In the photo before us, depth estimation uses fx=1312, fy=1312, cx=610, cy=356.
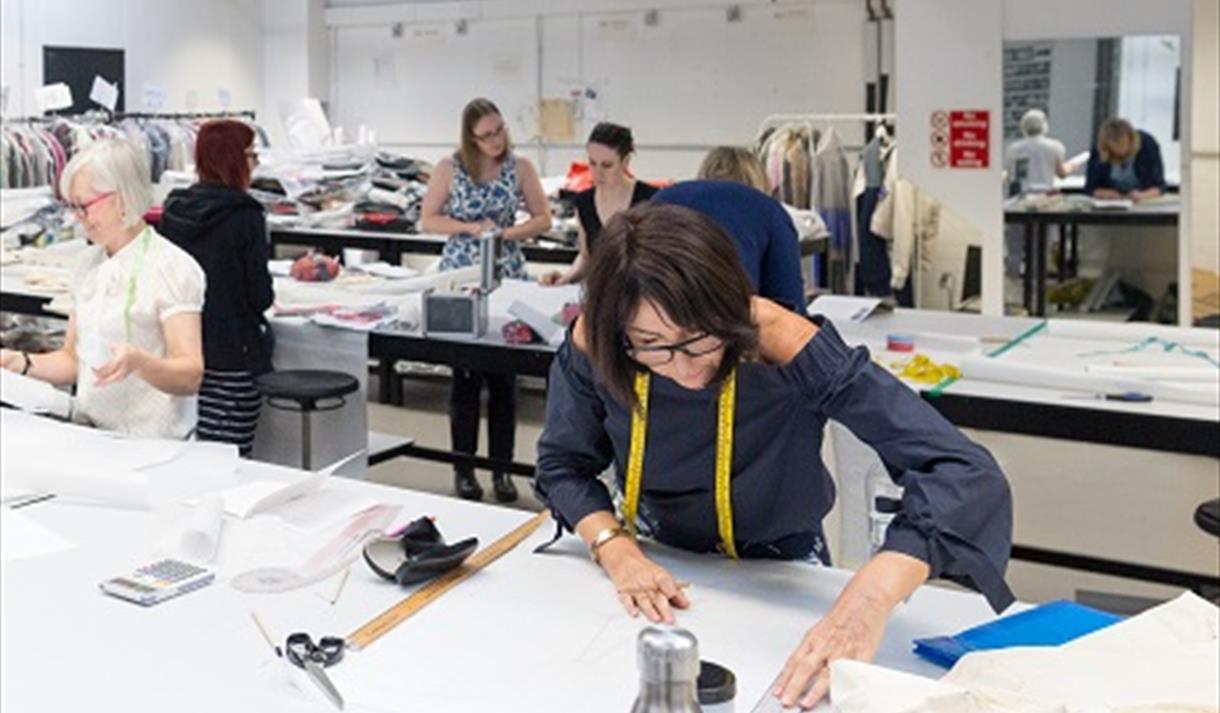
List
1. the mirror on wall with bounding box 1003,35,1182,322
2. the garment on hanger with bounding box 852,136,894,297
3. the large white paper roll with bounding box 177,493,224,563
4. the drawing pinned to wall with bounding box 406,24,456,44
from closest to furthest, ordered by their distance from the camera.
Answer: the large white paper roll with bounding box 177,493,224,563
the mirror on wall with bounding box 1003,35,1182,322
the garment on hanger with bounding box 852,136,894,297
the drawing pinned to wall with bounding box 406,24,456,44

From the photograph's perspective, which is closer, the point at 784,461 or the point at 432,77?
the point at 784,461

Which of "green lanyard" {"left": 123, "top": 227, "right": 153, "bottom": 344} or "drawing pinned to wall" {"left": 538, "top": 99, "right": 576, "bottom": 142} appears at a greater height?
"drawing pinned to wall" {"left": 538, "top": 99, "right": 576, "bottom": 142}

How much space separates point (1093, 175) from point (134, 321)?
4.49 m

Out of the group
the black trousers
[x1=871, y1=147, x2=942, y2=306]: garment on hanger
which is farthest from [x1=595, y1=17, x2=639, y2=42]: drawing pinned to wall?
the black trousers

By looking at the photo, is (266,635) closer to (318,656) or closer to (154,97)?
(318,656)

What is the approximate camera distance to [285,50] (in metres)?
9.58

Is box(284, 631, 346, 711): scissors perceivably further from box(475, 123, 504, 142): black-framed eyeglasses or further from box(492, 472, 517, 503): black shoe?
box(475, 123, 504, 142): black-framed eyeglasses

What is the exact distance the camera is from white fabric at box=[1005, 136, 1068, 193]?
227 inches

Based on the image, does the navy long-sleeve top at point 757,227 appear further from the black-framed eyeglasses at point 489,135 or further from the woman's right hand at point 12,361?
the black-framed eyeglasses at point 489,135

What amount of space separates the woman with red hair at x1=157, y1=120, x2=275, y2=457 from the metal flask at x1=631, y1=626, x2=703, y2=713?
9.87 ft

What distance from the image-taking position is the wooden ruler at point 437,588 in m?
1.81

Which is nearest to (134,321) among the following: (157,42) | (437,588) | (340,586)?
(340,586)

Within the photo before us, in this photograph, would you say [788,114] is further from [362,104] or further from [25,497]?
[25,497]

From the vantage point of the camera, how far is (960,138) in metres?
5.72
